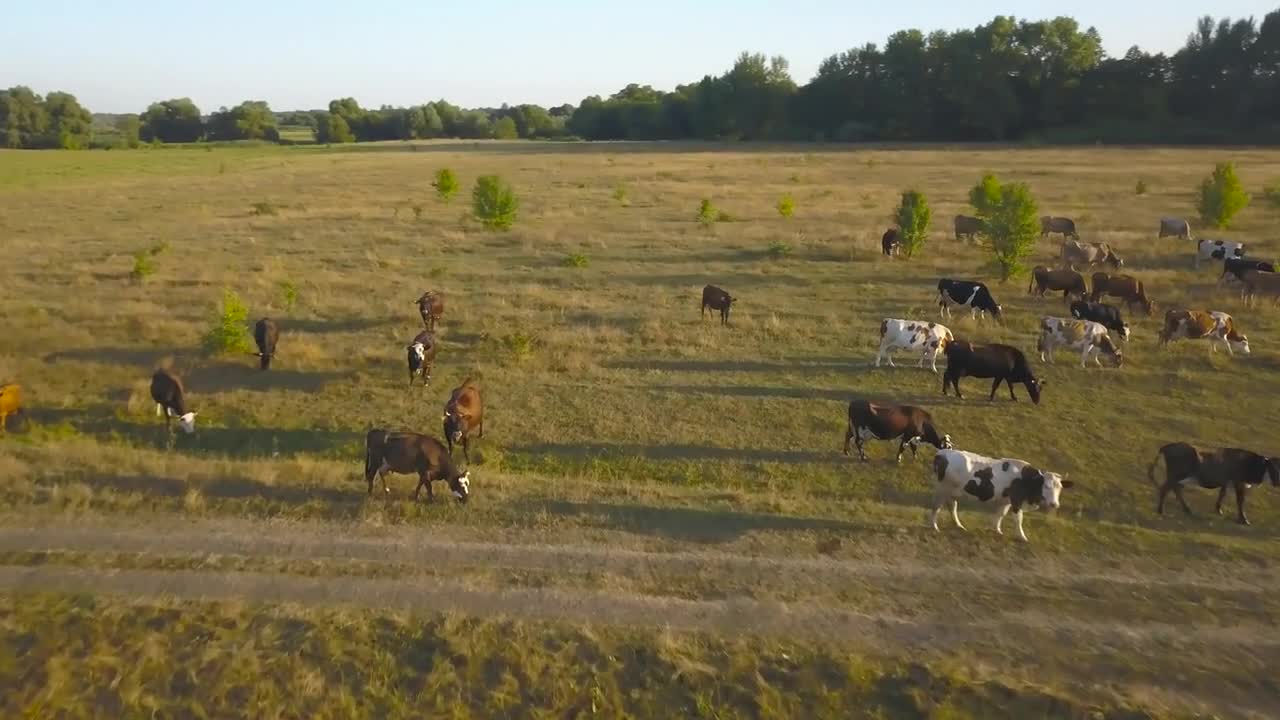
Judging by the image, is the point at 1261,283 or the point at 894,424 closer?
the point at 894,424

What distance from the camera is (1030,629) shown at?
29.8 feet

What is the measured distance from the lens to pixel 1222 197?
104ft

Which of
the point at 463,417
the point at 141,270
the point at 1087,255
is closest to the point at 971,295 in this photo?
the point at 1087,255

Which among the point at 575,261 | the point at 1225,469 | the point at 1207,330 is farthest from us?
the point at 575,261

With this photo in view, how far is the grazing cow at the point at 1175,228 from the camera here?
31219mm

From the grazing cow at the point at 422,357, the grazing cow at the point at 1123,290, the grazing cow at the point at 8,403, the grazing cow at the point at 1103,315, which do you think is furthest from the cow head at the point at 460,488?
the grazing cow at the point at 1123,290

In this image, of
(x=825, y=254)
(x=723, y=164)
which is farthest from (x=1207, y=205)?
(x=723, y=164)

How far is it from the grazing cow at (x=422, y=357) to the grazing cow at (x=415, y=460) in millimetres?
5018

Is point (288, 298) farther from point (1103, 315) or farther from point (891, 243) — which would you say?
point (1103, 315)

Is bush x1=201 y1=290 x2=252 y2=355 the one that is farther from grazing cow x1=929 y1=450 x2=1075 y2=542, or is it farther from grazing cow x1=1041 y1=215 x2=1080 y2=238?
grazing cow x1=1041 y1=215 x2=1080 y2=238

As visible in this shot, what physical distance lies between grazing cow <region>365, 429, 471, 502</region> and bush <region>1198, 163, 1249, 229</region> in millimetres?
31566

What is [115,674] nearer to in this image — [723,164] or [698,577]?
[698,577]

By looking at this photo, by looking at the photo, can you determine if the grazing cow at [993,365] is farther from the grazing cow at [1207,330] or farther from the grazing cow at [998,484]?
the grazing cow at [998,484]

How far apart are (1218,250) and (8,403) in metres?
31.5
